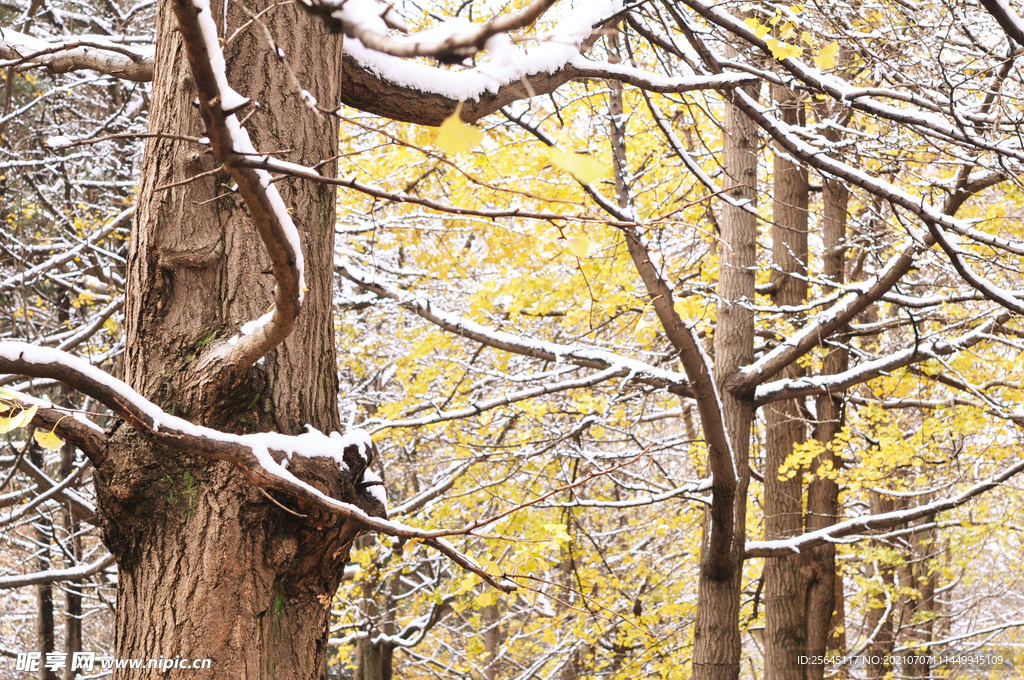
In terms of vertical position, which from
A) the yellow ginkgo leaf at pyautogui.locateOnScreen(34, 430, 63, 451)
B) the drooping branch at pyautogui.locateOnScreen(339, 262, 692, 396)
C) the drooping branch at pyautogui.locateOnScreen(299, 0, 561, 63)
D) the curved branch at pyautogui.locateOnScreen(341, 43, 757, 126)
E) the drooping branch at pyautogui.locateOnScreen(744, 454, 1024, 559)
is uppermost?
the curved branch at pyautogui.locateOnScreen(341, 43, 757, 126)

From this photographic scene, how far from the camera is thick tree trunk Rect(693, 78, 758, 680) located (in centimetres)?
537

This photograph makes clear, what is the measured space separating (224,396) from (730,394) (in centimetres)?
427

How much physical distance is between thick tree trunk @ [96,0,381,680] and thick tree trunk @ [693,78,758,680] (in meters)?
3.53

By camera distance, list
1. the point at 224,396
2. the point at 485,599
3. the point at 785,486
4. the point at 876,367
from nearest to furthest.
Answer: the point at 224,396 < the point at 876,367 < the point at 485,599 < the point at 785,486

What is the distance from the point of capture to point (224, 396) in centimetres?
195

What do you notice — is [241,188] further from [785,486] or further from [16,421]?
[785,486]

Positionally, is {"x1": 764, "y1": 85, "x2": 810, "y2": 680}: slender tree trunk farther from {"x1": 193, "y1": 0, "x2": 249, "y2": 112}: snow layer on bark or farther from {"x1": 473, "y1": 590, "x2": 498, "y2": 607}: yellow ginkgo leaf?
{"x1": 193, "y1": 0, "x2": 249, "y2": 112}: snow layer on bark

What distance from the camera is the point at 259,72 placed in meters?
2.16

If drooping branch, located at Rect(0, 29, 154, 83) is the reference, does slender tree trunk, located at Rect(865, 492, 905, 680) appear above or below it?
below

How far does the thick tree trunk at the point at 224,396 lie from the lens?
73.8 inches

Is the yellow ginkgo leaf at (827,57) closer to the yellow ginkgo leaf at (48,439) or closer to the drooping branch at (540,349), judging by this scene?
the drooping branch at (540,349)

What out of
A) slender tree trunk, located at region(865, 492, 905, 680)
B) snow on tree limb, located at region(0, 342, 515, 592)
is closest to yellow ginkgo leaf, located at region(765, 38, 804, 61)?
snow on tree limb, located at region(0, 342, 515, 592)

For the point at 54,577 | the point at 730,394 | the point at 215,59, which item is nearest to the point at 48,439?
the point at 215,59

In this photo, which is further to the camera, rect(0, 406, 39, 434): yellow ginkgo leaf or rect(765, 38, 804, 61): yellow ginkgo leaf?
rect(765, 38, 804, 61): yellow ginkgo leaf
